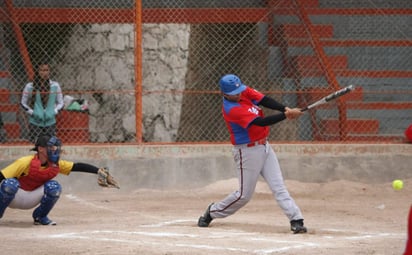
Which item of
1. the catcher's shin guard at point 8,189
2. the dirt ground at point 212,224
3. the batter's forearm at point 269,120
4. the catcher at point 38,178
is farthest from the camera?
the catcher at point 38,178

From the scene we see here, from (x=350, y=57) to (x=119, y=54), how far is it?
177 inches

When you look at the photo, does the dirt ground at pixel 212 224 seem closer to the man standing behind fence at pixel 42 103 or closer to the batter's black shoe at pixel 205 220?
the batter's black shoe at pixel 205 220

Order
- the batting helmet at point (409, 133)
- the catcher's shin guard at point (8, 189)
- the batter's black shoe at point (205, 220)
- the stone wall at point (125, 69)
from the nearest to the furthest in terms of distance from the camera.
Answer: the catcher's shin guard at point (8, 189)
the batter's black shoe at point (205, 220)
the batting helmet at point (409, 133)
the stone wall at point (125, 69)

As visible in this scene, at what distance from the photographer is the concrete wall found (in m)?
12.8

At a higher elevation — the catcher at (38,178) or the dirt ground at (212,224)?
the catcher at (38,178)

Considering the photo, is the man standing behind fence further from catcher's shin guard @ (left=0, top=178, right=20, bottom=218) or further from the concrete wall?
catcher's shin guard @ (left=0, top=178, right=20, bottom=218)

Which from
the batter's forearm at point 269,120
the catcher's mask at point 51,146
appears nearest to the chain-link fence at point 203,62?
the catcher's mask at point 51,146

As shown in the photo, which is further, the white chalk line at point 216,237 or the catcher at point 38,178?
the catcher at point 38,178

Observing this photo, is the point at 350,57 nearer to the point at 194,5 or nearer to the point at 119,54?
the point at 194,5

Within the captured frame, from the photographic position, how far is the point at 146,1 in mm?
16172

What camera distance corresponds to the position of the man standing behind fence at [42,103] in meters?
13.0

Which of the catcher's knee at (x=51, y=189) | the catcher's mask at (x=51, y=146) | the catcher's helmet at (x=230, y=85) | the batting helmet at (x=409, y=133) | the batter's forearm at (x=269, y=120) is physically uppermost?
the catcher's helmet at (x=230, y=85)

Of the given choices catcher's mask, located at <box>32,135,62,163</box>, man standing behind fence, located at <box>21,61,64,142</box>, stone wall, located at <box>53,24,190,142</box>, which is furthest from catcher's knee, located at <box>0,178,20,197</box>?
stone wall, located at <box>53,24,190,142</box>

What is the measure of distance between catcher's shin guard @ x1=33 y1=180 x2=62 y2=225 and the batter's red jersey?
6.41ft
